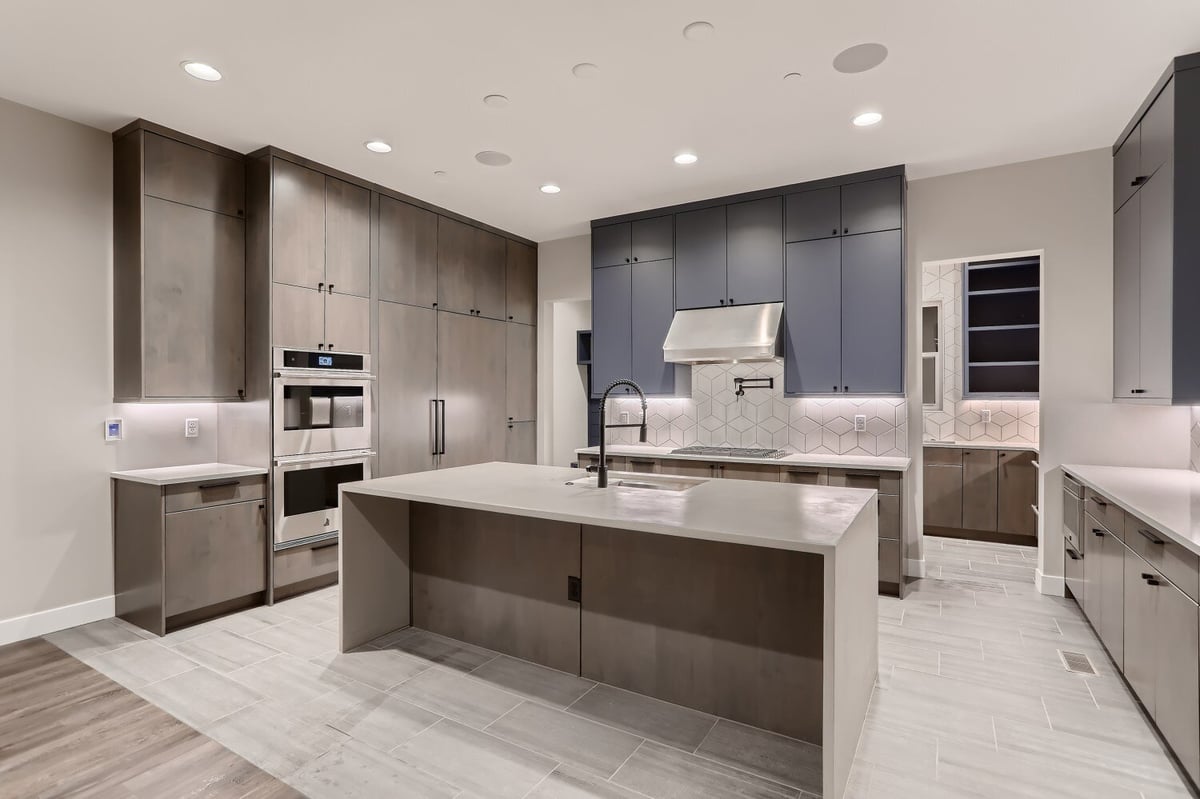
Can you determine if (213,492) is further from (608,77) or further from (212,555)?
(608,77)

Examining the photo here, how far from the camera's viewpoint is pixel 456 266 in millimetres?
5160

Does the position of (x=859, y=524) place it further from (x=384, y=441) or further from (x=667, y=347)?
(x=384, y=441)

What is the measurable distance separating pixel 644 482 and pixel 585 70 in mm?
1998

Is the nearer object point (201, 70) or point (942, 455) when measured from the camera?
point (201, 70)

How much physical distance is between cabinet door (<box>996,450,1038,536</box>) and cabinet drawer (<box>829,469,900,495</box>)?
2140mm

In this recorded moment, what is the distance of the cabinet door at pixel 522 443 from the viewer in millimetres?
5773

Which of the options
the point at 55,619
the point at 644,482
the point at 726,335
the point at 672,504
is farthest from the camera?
the point at 726,335

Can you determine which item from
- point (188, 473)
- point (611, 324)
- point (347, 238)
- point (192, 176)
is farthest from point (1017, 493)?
point (192, 176)

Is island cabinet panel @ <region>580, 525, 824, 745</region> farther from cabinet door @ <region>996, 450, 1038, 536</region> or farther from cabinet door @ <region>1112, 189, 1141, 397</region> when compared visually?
cabinet door @ <region>996, 450, 1038, 536</region>

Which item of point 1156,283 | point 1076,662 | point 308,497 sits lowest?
point 1076,662

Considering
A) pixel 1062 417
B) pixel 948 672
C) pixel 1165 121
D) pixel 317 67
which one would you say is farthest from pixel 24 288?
pixel 1062 417

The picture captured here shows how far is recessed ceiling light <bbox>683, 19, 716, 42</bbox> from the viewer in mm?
2508

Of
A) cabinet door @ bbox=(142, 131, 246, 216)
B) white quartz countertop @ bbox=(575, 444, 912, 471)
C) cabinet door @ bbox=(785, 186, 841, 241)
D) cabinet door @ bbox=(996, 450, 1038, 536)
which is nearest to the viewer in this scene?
cabinet door @ bbox=(142, 131, 246, 216)

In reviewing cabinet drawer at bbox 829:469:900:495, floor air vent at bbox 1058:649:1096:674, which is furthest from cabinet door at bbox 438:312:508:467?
floor air vent at bbox 1058:649:1096:674
